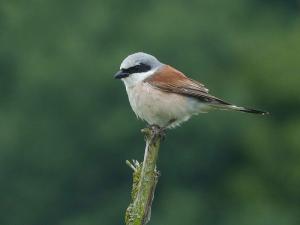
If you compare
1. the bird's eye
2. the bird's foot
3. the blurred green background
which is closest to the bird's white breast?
the bird's eye

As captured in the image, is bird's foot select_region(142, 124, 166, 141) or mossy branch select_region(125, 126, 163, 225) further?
bird's foot select_region(142, 124, 166, 141)

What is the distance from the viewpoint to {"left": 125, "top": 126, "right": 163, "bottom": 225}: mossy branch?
25.3ft

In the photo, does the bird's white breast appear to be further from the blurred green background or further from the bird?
the blurred green background

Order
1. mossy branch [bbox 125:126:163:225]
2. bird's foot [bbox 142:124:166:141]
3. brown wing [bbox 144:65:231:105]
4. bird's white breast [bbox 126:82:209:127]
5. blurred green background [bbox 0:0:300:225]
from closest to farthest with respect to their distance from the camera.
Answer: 1. mossy branch [bbox 125:126:163:225]
2. bird's foot [bbox 142:124:166:141]
3. bird's white breast [bbox 126:82:209:127]
4. brown wing [bbox 144:65:231:105]
5. blurred green background [bbox 0:0:300:225]

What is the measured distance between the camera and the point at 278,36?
47.3 metres

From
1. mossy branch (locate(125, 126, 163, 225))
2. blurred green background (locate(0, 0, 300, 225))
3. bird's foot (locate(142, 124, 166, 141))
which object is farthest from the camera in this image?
blurred green background (locate(0, 0, 300, 225))

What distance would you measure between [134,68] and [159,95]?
31cm

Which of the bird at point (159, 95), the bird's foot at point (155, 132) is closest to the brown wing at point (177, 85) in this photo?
the bird at point (159, 95)

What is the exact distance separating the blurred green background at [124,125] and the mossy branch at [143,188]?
23076 mm

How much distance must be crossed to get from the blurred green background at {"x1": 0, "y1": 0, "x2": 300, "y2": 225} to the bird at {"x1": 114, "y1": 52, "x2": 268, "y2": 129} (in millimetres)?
20881

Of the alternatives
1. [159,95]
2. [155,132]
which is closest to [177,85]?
[159,95]

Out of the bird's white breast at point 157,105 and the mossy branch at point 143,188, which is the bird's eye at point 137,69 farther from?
the mossy branch at point 143,188

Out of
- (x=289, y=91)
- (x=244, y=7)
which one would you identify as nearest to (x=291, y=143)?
(x=289, y=91)

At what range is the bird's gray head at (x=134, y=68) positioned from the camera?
33.6ft
